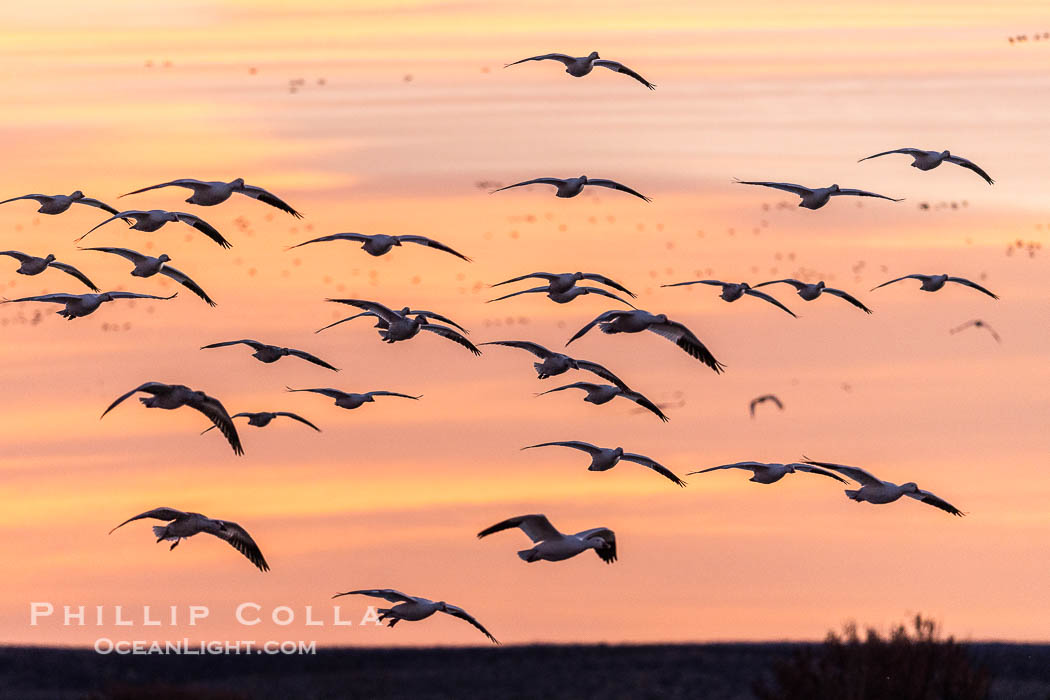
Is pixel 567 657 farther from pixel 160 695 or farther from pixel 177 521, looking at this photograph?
pixel 177 521

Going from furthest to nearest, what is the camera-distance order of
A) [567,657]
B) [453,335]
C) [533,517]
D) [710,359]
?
[567,657] → [453,335] → [710,359] → [533,517]

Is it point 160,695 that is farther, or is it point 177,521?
point 160,695

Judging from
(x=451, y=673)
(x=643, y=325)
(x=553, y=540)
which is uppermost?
(x=643, y=325)

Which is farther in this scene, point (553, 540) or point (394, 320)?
point (394, 320)

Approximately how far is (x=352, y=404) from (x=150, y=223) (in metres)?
4.15

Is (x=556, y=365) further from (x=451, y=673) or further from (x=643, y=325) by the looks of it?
(x=451, y=673)

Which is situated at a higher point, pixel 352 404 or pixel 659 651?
A: pixel 352 404

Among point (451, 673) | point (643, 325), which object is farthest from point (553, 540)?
point (451, 673)

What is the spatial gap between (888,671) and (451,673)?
10087 millimetres

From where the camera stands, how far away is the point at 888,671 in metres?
47.1

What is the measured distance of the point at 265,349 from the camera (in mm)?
45500

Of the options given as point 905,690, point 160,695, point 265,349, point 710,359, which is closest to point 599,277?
point 710,359

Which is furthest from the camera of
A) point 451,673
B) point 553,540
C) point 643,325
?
point 451,673

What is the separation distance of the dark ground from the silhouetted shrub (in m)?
4.87
